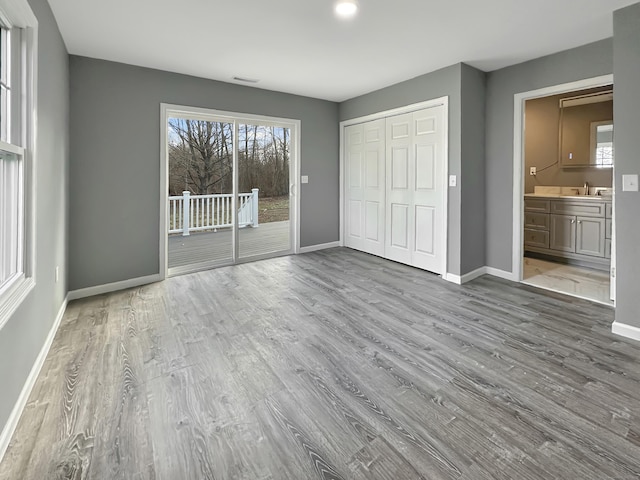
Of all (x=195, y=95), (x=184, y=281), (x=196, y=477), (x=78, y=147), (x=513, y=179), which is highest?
(x=195, y=95)

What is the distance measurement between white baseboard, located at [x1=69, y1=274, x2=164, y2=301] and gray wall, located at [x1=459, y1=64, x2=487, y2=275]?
358 centimetres

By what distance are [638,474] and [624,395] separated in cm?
66

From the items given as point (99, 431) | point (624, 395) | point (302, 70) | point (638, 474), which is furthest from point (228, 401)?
point (302, 70)

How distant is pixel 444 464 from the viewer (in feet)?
4.70

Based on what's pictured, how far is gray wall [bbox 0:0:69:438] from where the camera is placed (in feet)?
5.53

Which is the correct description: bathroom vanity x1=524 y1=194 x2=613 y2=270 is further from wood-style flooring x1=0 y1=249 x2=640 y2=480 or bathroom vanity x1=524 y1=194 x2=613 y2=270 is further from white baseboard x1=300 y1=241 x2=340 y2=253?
white baseboard x1=300 y1=241 x2=340 y2=253

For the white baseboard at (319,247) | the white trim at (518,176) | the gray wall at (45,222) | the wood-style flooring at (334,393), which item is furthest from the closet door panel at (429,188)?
the gray wall at (45,222)

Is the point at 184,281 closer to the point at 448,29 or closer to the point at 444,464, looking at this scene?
the point at 444,464

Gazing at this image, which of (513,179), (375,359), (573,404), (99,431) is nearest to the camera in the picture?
(99,431)

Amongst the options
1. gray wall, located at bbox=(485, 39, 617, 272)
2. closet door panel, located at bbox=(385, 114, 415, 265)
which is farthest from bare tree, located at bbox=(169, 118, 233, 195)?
gray wall, located at bbox=(485, 39, 617, 272)

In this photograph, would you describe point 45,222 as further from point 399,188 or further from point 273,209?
point 399,188

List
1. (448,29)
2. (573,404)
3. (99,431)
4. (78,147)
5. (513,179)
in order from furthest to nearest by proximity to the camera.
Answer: (513,179) → (78,147) → (448,29) → (573,404) → (99,431)

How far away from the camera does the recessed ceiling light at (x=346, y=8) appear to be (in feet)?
8.30

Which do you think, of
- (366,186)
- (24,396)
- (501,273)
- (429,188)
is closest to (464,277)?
(501,273)
